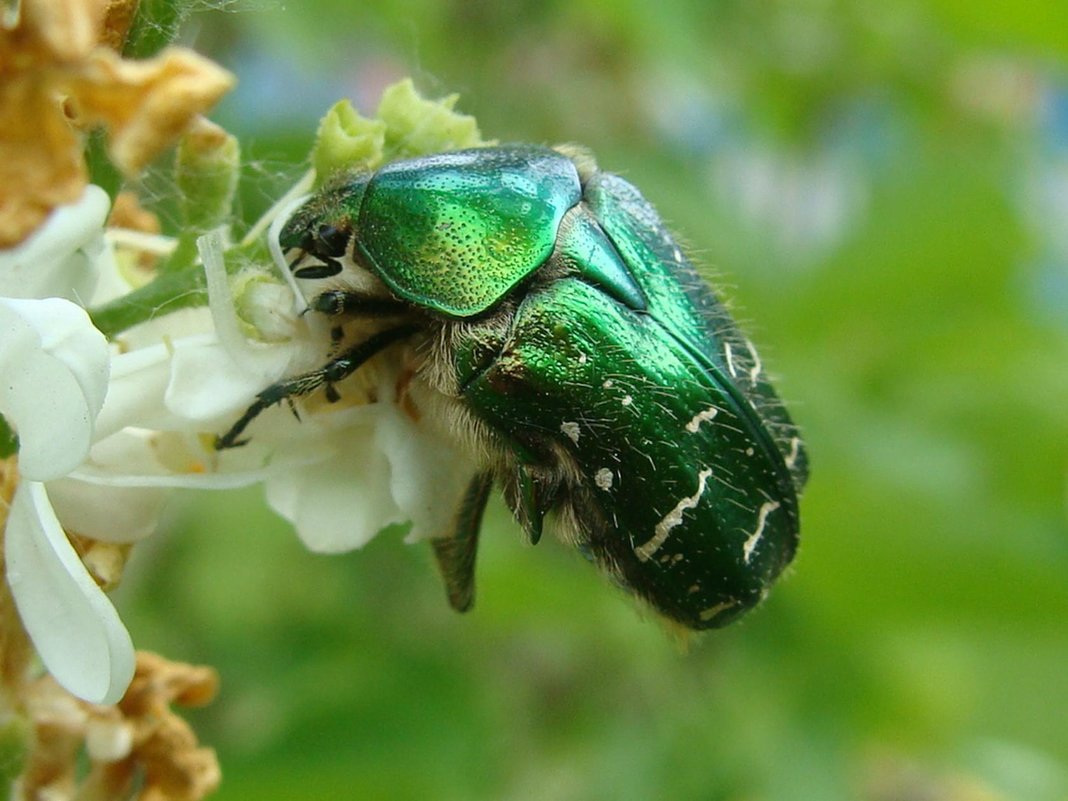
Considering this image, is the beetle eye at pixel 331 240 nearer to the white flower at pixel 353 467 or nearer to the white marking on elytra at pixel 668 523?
the white flower at pixel 353 467

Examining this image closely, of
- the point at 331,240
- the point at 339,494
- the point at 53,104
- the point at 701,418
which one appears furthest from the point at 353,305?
the point at 53,104

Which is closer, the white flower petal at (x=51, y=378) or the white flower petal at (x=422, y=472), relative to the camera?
the white flower petal at (x=51, y=378)

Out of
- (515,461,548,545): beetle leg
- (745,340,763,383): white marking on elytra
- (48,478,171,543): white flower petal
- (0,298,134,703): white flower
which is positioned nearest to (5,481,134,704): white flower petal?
(0,298,134,703): white flower

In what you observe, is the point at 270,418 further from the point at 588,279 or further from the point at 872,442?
the point at 872,442

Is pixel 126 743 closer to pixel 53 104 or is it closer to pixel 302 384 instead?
pixel 302 384

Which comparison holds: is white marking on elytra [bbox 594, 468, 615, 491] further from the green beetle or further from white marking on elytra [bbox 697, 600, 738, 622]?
white marking on elytra [bbox 697, 600, 738, 622]

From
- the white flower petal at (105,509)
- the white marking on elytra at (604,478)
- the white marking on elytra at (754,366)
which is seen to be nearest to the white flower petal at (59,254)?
the white flower petal at (105,509)

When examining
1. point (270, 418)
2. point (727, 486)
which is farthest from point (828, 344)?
point (270, 418)
